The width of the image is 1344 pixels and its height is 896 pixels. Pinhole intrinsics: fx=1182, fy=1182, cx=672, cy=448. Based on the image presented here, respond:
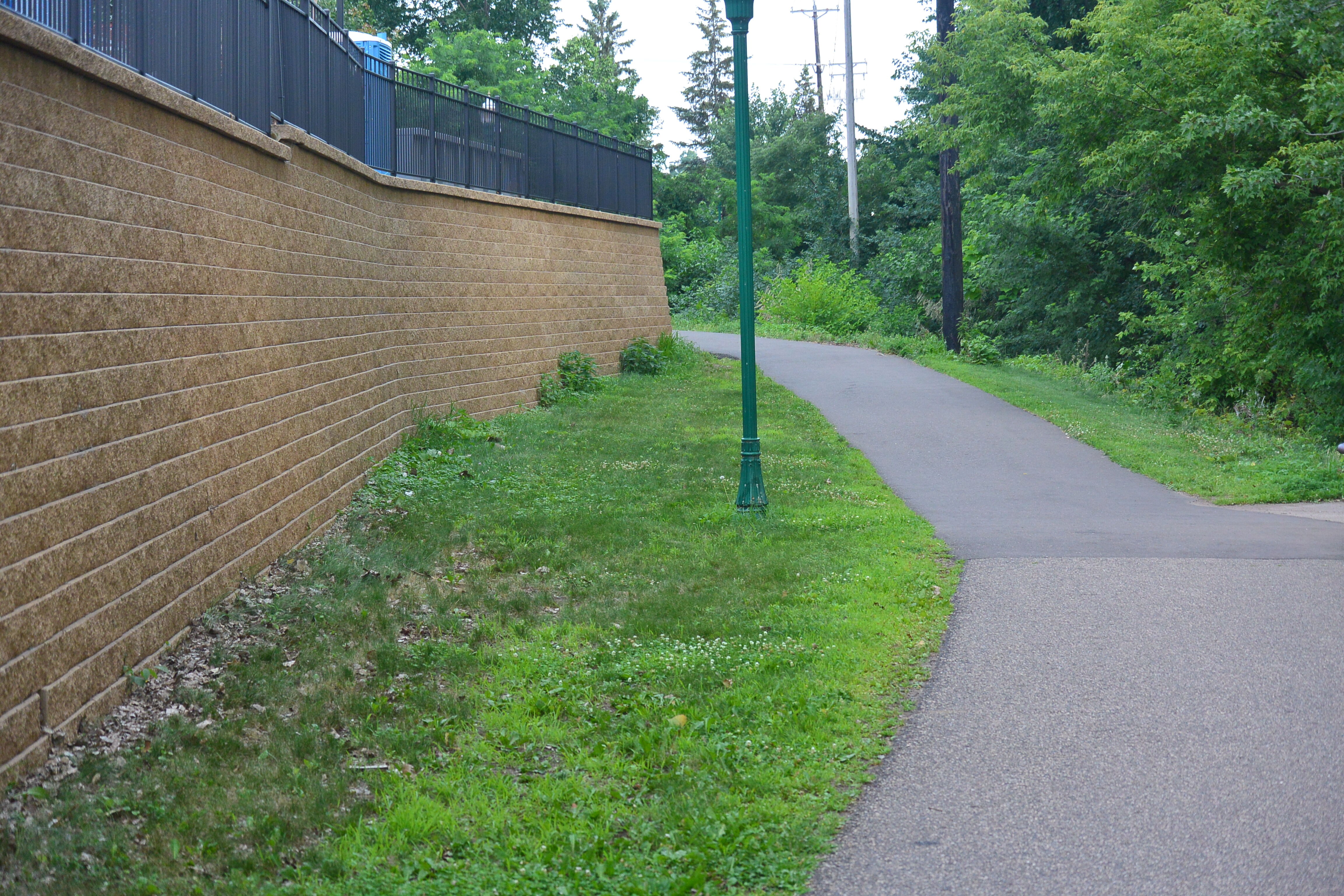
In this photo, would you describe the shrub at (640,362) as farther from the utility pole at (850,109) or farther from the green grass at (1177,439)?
the utility pole at (850,109)

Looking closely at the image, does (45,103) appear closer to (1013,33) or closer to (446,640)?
(446,640)

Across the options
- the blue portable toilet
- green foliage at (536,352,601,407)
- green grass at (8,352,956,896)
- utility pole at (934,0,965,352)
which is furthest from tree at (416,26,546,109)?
green grass at (8,352,956,896)

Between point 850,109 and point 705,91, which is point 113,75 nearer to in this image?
point 850,109

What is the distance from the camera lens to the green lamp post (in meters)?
9.87

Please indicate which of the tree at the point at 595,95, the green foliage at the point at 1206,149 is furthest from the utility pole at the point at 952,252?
the tree at the point at 595,95

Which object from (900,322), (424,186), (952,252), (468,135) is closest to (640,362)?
(468,135)

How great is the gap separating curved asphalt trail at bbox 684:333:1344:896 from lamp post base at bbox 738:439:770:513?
168 cm

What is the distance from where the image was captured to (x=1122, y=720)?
551 cm

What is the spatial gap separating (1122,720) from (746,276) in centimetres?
563

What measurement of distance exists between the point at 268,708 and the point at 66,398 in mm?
1688

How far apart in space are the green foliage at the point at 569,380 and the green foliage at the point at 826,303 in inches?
696

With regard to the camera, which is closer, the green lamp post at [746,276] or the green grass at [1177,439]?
the green lamp post at [746,276]

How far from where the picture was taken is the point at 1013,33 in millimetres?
20125

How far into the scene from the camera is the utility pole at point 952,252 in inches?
1064
